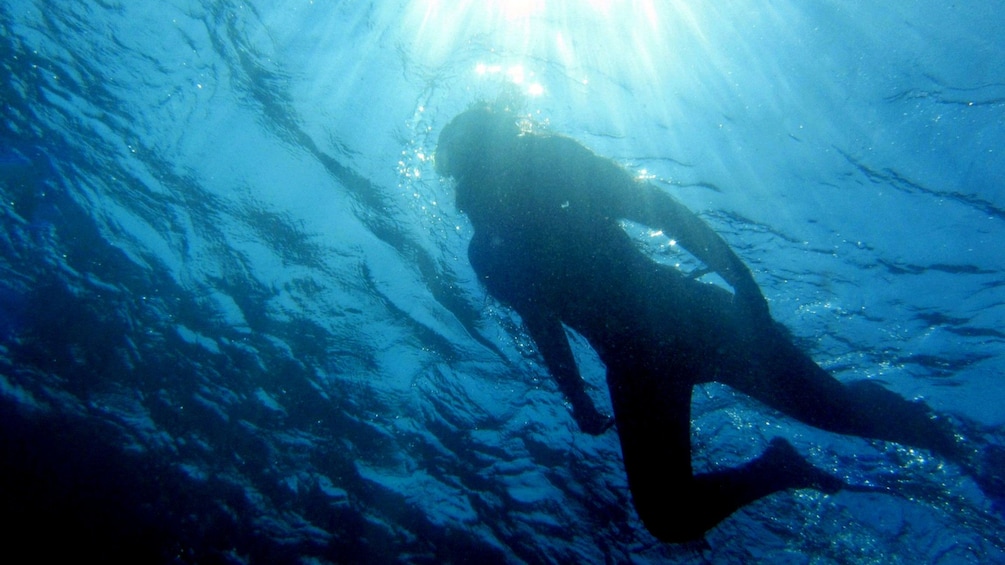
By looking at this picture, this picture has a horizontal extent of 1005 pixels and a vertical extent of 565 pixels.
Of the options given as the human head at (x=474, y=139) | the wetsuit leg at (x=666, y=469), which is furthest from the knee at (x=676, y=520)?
the human head at (x=474, y=139)

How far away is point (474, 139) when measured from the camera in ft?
16.7

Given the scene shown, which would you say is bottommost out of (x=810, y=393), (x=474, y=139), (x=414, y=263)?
(x=810, y=393)

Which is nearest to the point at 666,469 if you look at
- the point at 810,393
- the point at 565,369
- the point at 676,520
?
the point at 676,520

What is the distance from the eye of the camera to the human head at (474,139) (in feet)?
16.4

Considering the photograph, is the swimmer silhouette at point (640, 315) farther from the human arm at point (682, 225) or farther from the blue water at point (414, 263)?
the blue water at point (414, 263)

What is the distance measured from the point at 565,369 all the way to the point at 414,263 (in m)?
5.81

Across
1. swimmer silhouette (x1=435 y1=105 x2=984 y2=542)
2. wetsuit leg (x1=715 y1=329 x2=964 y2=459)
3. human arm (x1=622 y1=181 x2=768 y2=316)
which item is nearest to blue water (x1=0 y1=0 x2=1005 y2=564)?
swimmer silhouette (x1=435 y1=105 x2=984 y2=542)

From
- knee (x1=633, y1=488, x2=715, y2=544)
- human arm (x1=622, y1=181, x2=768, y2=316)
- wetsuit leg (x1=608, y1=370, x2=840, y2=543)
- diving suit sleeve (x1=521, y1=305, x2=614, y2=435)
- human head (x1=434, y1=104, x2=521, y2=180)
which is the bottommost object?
knee (x1=633, y1=488, x2=715, y2=544)

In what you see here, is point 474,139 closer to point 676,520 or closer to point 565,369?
point 565,369

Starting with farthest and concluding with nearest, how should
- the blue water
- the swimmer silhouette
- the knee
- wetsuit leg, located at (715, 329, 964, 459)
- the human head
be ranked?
the blue water → the human head → wetsuit leg, located at (715, 329, 964, 459) → the swimmer silhouette → the knee

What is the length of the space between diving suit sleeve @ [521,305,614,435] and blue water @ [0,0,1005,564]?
10.8ft

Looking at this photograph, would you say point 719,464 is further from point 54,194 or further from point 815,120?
point 54,194

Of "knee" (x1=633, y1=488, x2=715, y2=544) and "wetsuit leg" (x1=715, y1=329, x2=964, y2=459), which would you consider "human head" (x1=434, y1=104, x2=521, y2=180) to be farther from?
"knee" (x1=633, y1=488, x2=715, y2=544)

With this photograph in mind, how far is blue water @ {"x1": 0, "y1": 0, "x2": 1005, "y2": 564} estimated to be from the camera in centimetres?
645
